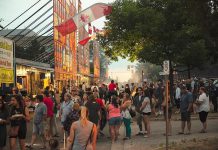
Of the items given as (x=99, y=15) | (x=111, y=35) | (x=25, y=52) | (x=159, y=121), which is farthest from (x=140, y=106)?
(x=25, y=52)

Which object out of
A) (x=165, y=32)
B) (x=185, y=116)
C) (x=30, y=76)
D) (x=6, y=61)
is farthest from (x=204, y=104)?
(x=30, y=76)

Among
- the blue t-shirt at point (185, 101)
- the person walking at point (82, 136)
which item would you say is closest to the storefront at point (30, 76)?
the blue t-shirt at point (185, 101)

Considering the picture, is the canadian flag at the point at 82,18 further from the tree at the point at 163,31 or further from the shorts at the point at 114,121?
the shorts at the point at 114,121

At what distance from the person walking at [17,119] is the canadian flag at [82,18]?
2189cm

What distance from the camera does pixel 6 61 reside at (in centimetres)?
1722

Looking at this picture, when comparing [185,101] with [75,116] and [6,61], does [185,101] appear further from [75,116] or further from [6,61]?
[6,61]

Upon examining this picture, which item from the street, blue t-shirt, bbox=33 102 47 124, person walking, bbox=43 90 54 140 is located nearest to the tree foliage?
the street

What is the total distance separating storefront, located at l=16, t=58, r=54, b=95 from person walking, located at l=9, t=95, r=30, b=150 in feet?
49.8

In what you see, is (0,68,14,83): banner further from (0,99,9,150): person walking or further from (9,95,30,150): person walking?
(0,99,9,150): person walking

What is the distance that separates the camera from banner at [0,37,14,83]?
54.8 feet

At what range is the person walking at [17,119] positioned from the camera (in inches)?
444

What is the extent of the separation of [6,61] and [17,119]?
6.40m

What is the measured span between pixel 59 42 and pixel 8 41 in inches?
1143

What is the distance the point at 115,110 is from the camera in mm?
14961
